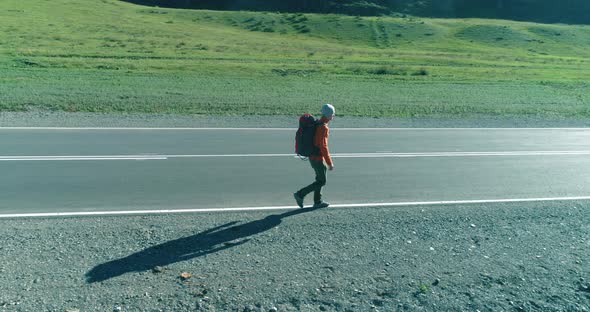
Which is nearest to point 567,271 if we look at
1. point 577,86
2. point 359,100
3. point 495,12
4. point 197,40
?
point 359,100

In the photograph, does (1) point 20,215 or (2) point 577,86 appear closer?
(1) point 20,215

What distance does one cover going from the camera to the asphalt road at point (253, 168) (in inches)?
357

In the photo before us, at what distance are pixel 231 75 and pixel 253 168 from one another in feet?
55.9

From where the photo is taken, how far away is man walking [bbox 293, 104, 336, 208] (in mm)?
8055

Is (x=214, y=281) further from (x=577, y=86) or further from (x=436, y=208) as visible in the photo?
(x=577, y=86)

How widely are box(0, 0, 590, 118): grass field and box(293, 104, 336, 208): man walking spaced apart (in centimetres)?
985

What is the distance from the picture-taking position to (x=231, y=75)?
2753 cm

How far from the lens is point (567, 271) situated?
648 centimetres

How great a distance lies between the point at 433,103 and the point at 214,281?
17.4 m

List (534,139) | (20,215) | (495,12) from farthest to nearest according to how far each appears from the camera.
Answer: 1. (495,12)
2. (534,139)
3. (20,215)

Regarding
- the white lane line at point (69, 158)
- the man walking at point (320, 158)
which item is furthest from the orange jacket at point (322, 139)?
the white lane line at point (69, 158)

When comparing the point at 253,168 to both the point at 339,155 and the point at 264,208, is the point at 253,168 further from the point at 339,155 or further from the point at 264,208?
the point at 264,208

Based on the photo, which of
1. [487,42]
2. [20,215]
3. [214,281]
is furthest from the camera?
[487,42]

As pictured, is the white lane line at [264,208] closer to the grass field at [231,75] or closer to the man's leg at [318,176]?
the man's leg at [318,176]
